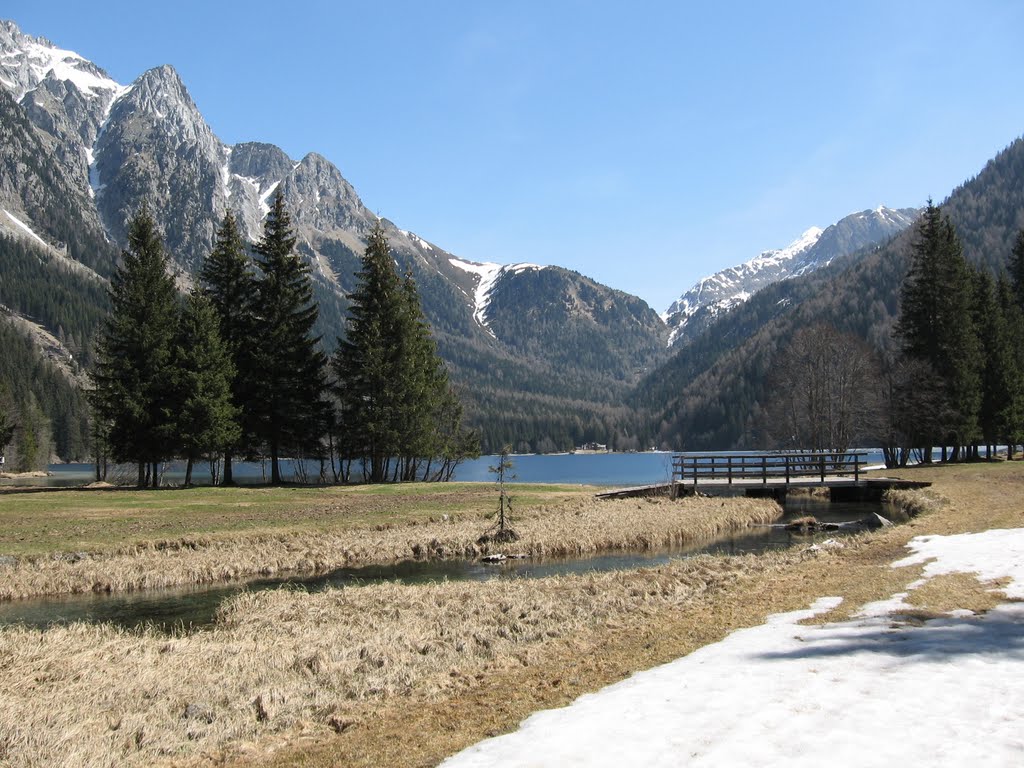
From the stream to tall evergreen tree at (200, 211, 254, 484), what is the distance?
2390 centimetres

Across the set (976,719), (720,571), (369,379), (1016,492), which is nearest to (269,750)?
(976,719)

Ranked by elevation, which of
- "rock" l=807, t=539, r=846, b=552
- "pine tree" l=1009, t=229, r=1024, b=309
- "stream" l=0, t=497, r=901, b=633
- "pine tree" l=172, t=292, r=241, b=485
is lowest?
"stream" l=0, t=497, r=901, b=633

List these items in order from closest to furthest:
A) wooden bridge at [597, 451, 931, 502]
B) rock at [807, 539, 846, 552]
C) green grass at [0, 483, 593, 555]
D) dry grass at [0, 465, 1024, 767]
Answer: dry grass at [0, 465, 1024, 767], rock at [807, 539, 846, 552], green grass at [0, 483, 593, 555], wooden bridge at [597, 451, 931, 502]

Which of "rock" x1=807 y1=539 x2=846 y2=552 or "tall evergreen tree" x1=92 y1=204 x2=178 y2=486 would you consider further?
"tall evergreen tree" x1=92 y1=204 x2=178 y2=486

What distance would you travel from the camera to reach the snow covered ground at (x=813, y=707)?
19.2ft

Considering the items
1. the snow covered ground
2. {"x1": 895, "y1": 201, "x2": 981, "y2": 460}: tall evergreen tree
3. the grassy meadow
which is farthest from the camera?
{"x1": 895, "y1": 201, "x2": 981, "y2": 460}: tall evergreen tree

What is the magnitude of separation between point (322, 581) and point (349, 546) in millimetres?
3443

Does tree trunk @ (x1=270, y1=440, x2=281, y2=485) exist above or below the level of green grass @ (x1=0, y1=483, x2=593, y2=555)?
above

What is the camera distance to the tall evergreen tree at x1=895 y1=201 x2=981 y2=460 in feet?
157

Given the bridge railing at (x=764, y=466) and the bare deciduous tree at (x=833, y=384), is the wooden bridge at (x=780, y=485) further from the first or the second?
the bare deciduous tree at (x=833, y=384)

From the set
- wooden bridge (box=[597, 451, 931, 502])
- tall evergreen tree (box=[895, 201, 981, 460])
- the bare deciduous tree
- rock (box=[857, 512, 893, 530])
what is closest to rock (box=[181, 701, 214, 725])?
rock (box=[857, 512, 893, 530])

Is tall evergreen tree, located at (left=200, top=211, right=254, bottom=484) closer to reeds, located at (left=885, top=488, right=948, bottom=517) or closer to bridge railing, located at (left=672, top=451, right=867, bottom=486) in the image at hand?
bridge railing, located at (left=672, top=451, right=867, bottom=486)

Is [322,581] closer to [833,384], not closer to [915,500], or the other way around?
[915,500]

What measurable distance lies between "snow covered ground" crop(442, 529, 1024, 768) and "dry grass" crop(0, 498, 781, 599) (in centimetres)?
1508
